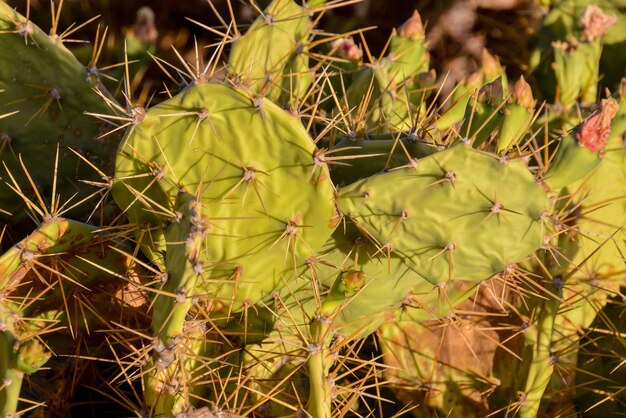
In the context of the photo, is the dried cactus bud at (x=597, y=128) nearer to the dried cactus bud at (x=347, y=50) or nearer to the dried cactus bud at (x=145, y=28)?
the dried cactus bud at (x=347, y=50)

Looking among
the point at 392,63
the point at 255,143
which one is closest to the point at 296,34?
the point at 392,63

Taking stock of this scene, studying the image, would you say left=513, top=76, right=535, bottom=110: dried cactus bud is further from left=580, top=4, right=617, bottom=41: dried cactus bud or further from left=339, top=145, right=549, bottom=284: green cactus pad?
left=580, top=4, right=617, bottom=41: dried cactus bud

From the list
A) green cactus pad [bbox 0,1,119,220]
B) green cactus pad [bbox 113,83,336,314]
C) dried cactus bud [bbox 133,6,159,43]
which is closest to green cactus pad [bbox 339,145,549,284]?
green cactus pad [bbox 113,83,336,314]

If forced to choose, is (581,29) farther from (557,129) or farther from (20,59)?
(20,59)

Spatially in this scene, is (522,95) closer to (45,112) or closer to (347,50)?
(347,50)

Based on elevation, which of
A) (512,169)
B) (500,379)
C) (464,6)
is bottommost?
(500,379)
